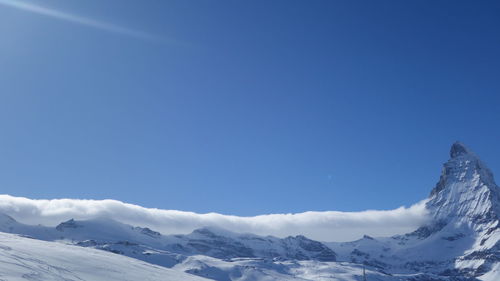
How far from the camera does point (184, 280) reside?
7694 centimetres

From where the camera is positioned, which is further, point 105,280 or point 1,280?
point 105,280

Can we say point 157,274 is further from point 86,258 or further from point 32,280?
point 32,280

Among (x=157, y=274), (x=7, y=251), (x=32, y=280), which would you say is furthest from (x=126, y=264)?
(x=32, y=280)

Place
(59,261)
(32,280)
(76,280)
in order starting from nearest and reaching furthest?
1. (32,280)
2. (76,280)
3. (59,261)

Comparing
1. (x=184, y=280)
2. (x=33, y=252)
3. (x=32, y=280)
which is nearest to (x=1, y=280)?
(x=32, y=280)

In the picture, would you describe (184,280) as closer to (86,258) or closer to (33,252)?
(86,258)

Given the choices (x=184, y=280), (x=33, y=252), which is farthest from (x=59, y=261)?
(x=184, y=280)

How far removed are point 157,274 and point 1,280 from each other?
35.8 m

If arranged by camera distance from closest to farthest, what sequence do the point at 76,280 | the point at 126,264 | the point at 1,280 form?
the point at 1,280, the point at 76,280, the point at 126,264

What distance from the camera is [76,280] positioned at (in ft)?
183

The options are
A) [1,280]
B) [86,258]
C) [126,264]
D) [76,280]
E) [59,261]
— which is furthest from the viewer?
[126,264]

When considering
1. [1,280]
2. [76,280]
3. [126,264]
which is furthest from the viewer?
[126,264]

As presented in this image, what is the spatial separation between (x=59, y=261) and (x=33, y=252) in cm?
441

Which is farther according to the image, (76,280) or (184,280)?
(184,280)
